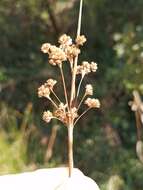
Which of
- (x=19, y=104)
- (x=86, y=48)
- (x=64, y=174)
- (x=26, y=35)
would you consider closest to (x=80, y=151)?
(x=19, y=104)

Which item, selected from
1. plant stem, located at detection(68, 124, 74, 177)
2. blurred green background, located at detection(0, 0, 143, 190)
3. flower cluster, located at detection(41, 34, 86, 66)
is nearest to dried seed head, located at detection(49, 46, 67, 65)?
flower cluster, located at detection(41, 34, 86, 66)

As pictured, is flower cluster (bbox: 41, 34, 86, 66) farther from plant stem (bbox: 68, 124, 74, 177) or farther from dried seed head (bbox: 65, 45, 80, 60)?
plant stem (bbox: 68, 124, 74, 177)

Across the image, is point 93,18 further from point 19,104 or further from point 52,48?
point 52,48

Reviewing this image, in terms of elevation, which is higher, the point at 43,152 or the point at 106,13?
the point at 106,13

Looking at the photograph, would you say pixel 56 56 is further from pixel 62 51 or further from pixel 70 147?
pixel 70 147

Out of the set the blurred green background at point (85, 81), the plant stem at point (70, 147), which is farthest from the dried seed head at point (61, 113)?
the blurred green background at point (85, 81)

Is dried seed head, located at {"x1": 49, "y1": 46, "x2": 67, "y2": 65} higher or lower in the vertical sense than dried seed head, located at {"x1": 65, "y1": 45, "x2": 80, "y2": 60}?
lower

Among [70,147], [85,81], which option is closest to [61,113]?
[70,147]

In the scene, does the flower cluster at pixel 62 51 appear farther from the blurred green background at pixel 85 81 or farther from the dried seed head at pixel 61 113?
the blurred green background at pixel 85 81
